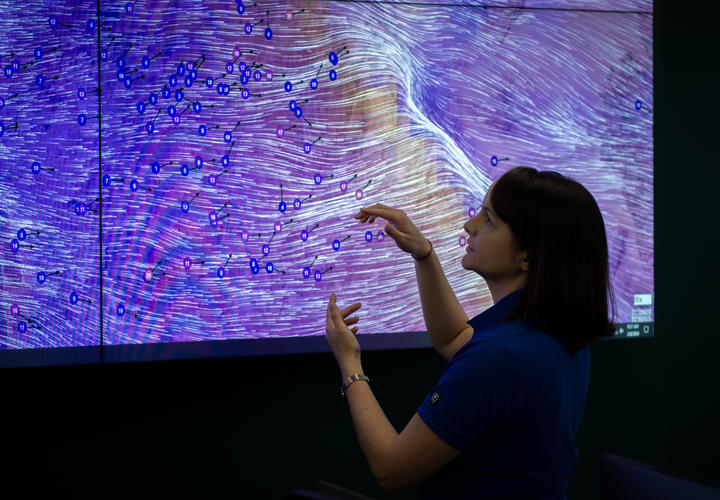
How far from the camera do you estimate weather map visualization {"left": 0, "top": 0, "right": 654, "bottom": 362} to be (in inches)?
74.1

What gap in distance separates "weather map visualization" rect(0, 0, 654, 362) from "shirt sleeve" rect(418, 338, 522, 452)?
99 cm

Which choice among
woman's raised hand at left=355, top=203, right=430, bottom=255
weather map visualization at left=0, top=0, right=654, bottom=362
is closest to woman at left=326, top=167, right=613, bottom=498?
woman's raised hand at left=355, top=203, right=430, bottom=255

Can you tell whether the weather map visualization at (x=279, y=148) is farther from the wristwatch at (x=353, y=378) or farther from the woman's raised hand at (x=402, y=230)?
the wristwatch at (x=353, y=378)

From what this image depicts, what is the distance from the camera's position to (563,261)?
119 cm

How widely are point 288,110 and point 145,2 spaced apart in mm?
503

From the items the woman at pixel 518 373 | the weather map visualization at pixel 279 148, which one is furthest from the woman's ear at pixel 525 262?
the weather map visualization at pixel 279 148

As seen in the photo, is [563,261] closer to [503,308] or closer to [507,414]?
[503,308]

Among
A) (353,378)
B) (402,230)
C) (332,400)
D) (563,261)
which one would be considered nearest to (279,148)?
(402,230)

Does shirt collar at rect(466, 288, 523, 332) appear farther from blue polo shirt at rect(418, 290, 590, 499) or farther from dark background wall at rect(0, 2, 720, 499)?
dark background wall at rect(0, 2, 720, 499)

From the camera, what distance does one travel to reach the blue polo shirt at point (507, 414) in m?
1.12

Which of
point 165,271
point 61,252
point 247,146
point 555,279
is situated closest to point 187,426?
point 165,271

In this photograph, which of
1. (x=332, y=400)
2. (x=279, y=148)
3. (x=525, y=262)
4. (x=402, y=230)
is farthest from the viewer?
(x=332, y=400)

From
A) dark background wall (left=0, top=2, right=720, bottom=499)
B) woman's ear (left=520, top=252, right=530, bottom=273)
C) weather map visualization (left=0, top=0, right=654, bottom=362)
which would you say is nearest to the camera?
woman's ear (left=520, top=252, right=530, bottom=273)

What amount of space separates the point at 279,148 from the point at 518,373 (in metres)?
1.18
